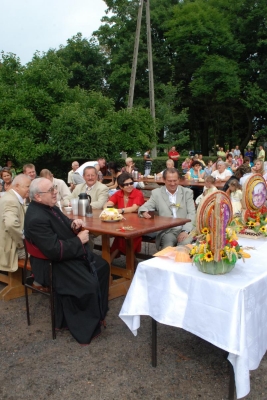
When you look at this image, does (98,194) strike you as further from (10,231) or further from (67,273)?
(67,273)

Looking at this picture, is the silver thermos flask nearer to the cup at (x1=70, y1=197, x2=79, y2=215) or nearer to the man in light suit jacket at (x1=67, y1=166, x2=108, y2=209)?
the cup at (x1=70, y1=197, x2=79, y2=215)

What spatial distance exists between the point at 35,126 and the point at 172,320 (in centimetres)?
1284

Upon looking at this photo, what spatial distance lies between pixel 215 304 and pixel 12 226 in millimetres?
2537

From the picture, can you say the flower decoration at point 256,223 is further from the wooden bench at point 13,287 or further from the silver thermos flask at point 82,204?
the wooden bench at point 13,287

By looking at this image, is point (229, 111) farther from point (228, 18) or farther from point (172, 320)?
point (172, 320)

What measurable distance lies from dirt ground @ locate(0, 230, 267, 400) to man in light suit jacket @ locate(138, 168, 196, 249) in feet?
4.49

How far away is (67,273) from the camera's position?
145 inches

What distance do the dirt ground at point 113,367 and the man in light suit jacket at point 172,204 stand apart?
1369 millimetres

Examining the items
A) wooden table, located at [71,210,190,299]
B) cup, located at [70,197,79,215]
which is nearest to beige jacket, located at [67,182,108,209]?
wooden table, located at [71,210,190,299]

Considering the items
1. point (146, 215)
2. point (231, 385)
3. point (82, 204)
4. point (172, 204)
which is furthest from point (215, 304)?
point (82, 204)

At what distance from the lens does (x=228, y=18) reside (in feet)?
95.5

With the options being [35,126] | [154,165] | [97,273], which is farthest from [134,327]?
[154,165]

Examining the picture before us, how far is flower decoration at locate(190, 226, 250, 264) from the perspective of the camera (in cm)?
274

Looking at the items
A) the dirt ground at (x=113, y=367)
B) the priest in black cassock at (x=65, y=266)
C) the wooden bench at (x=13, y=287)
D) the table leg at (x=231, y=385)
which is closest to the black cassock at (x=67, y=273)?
the priest in black cassock at (x=65, y=266)
